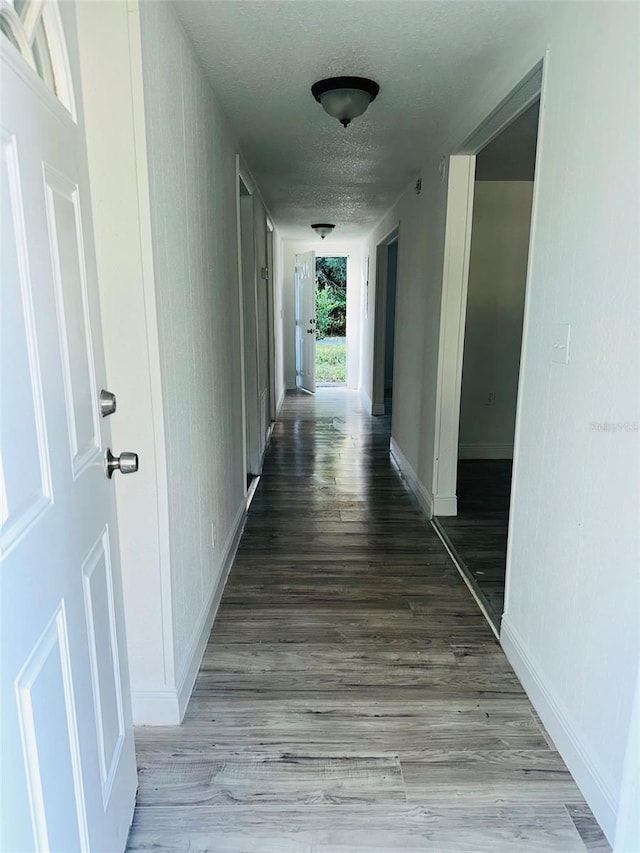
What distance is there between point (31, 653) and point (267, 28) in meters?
1.97

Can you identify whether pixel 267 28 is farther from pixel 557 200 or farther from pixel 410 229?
pixel 410 229

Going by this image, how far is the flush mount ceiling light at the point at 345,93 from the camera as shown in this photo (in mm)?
2188

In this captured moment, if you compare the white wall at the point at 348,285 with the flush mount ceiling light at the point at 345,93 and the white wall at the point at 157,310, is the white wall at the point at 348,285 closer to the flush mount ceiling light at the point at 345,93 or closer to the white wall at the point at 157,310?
the flush mount ceiling light at the point at 345,93

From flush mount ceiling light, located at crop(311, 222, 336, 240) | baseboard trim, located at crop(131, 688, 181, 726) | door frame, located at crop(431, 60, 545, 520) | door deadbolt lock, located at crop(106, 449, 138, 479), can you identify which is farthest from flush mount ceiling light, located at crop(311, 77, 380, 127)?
flush mount ceiling light, located at crop(311, 222, 336, 240)

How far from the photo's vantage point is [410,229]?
4.17 m

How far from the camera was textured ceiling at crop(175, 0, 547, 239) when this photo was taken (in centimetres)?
173

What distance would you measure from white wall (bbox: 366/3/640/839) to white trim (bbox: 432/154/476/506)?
90cm

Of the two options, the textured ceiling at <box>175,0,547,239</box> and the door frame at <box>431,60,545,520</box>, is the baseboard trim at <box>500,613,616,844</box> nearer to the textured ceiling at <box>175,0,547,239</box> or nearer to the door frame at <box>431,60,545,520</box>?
the door frame at <box>431,60,545,520</box>

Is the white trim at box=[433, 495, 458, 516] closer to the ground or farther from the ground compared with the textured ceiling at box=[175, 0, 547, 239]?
closer to the ground

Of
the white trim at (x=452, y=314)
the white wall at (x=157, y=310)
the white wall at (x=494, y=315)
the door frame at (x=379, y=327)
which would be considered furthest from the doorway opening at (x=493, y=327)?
the white wall at (x=157, y=310)

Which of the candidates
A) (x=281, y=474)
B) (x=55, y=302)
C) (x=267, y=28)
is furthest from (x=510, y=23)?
(x=281, y=474)

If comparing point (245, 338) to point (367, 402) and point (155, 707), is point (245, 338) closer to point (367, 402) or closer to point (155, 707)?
point (155, 707)

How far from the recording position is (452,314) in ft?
10.6

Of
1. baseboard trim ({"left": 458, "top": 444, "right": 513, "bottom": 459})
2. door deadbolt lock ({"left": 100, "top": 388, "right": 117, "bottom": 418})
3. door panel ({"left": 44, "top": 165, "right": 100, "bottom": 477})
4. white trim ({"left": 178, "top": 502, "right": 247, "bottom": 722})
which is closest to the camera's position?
door panel ({"left": 44, "top": 165, "right": 100, "bottom": 477})
